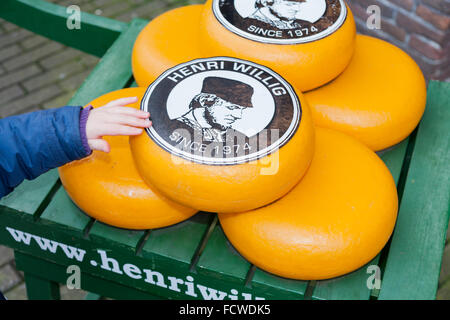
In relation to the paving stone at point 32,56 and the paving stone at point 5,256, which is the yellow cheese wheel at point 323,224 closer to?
the paving stone at point 5,256

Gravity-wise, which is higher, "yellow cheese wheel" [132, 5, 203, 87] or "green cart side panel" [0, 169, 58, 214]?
"yellow cheese wheel" [132, 5, 203, 87]

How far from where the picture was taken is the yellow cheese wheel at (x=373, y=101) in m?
2.21

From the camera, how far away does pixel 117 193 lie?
2.00 m

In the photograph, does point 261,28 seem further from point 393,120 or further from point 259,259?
point 259,259

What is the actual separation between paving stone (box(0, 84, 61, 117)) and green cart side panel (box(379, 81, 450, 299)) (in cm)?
278

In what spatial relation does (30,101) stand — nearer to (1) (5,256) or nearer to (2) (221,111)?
(1) (5,256)

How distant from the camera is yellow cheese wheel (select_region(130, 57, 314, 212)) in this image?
1760 millimetres

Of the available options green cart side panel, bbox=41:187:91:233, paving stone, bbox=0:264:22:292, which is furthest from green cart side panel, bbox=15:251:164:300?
paving stone, bbox=0:264:22:292

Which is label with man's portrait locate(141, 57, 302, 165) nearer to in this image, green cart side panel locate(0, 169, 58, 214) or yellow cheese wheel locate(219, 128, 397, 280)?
yellow cheese wheel locate(219, 128, 397, 280)

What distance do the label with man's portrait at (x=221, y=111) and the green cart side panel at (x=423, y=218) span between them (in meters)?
0.64

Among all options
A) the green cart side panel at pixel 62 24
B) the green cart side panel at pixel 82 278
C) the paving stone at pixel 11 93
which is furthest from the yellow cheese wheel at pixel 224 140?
the paving stone at pixel 11 93

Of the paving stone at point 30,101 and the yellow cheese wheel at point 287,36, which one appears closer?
the yellow cheese wheel at point 287,36
